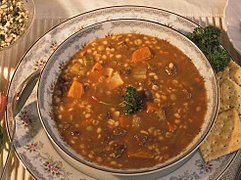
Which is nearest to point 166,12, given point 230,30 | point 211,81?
point 230,30

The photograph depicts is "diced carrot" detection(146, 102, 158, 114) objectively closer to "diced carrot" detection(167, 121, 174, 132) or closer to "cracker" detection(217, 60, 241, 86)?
"diced carrot" detection(167, 121, 174, 132)

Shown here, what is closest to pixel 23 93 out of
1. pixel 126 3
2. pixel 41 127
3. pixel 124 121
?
pixel 41 127

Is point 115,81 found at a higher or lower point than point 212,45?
lower

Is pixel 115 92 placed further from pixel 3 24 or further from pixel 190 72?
pixel 3 24

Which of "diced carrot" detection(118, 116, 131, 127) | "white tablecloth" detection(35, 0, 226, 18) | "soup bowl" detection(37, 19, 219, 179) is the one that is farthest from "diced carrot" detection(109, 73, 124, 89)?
"white tablecloth" detection(35, 0, 226, 18)

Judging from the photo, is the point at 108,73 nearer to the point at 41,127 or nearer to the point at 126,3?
the point at 41,127

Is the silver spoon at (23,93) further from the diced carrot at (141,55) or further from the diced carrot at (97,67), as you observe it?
the diced carrot at (141,55)
